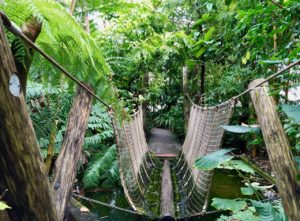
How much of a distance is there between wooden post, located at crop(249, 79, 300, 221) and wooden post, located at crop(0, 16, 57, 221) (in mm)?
720

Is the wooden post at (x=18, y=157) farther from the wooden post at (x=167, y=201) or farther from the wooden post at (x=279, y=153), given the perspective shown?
the wooden post at (x=167, y=201)

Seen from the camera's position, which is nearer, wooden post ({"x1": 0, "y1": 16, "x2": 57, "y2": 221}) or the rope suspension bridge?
wooden post ({"x1": 0, "y1": 16, "x2": 57, "y2": 221})

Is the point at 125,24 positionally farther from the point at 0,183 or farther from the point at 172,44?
the point at 0,183

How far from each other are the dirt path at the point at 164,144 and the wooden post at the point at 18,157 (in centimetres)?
453

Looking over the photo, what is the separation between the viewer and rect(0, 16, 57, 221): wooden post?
502 millimetres

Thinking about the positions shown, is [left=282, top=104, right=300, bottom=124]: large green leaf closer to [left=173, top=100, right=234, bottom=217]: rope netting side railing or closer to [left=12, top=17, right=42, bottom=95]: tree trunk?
[left=12, top=17, right=42, bottom=95]: tree trunk

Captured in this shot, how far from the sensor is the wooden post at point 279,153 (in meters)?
0.93

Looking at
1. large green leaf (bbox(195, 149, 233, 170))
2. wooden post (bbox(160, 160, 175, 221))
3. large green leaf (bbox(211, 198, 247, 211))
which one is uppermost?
large green leaf (bbox(195, 149, 233, 170))

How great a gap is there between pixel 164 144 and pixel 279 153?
5.02 meters

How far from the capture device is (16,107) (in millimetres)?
522

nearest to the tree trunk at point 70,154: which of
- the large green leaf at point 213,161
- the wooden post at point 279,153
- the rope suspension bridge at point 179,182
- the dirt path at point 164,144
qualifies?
the rope suspension bridge at point 179,182

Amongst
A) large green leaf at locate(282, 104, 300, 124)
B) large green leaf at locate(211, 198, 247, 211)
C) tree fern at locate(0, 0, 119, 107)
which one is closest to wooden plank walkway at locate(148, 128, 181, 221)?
large green leaf at locate(211, 198, 247, 211)

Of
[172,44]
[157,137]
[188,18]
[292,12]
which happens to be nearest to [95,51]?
[292,12]

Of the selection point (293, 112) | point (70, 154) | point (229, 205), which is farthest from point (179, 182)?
point (293, 112)
